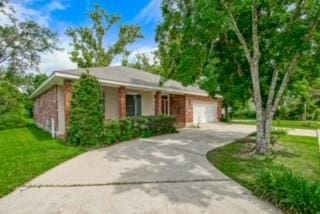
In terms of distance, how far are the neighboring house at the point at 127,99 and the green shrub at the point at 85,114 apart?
1.05m

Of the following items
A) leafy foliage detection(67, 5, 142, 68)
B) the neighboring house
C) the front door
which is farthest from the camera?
leafy foliage detection(67, 5, 142, 68)

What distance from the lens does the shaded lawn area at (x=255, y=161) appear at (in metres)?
7.71

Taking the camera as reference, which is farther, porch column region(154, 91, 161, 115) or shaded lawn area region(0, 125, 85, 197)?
porch column region(154, 91, 161, 115)

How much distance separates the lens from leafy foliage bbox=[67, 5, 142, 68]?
36375 mm

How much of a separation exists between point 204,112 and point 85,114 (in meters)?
16.4

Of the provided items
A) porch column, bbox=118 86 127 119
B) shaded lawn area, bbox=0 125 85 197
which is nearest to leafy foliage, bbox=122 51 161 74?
porch column, bbox=118 86 127 119

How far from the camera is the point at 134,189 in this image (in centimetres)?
628

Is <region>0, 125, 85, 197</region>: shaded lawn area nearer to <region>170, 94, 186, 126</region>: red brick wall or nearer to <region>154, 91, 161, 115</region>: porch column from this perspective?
<region>154, 91, 161, 115</region>: porch column

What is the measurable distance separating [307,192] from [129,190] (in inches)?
140

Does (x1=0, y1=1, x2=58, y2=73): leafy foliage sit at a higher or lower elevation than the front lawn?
higher

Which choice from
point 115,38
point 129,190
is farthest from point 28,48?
point 129,190

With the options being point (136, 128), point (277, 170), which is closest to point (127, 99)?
point (136, 128)

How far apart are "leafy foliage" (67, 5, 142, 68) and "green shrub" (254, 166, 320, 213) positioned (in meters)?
32.6

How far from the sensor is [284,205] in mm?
5348
